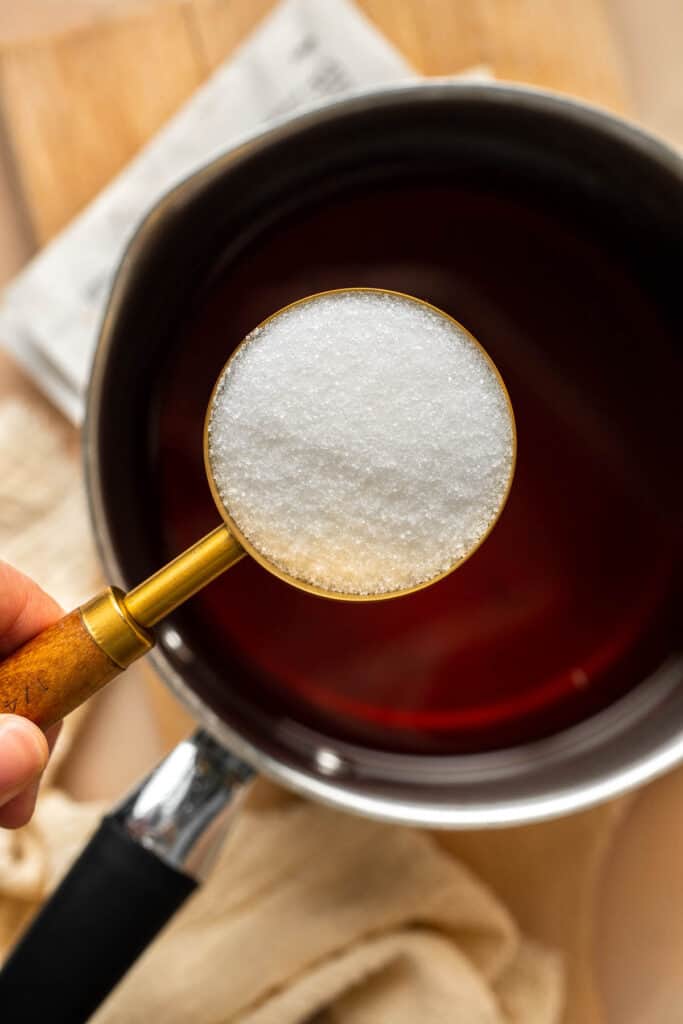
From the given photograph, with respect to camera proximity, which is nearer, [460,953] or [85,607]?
[85,607]

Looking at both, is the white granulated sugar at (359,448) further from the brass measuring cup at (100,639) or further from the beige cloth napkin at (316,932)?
the beige cloth napkin at (316,932)

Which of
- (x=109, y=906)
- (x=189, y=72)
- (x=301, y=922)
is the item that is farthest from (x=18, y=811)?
(x=189, y=72)

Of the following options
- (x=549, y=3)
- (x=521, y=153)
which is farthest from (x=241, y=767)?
(x=549, y=3)

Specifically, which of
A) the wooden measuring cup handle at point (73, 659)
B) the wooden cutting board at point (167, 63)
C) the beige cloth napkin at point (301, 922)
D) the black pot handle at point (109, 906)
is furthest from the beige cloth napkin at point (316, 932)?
the wooden cutting board at point (167, 63)

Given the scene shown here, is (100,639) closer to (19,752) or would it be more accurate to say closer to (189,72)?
(19,752)

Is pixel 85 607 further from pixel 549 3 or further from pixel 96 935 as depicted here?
pixel 549 3

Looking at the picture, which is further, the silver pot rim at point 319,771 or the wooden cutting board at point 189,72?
the wooden cutting board at point 189,72
